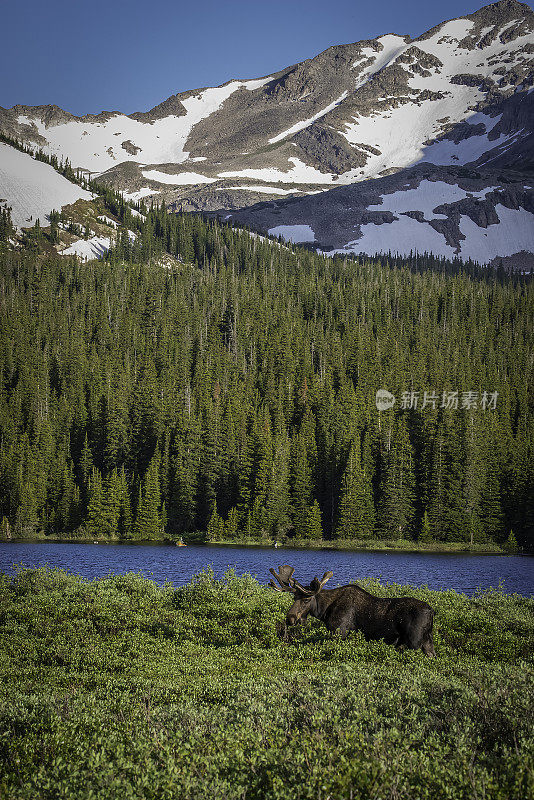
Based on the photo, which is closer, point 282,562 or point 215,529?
point 282,562

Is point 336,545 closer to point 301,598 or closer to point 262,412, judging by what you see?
point 262,412

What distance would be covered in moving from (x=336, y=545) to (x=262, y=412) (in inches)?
1122

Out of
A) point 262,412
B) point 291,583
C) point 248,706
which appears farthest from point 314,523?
point 248,706

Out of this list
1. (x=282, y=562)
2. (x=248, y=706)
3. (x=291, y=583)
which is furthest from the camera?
(x=282, y=562)

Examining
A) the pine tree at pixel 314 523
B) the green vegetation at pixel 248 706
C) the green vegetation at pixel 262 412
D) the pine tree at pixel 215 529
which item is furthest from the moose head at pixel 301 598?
the pine tree at pixel 314 523

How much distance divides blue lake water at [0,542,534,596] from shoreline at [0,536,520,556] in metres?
2.84

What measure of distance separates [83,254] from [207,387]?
322 ft

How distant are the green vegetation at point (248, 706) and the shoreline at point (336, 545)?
55.6m

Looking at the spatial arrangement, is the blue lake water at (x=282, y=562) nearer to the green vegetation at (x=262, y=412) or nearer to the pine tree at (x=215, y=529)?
the pine tree at (x=215, y=529)

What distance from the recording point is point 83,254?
19350 cm

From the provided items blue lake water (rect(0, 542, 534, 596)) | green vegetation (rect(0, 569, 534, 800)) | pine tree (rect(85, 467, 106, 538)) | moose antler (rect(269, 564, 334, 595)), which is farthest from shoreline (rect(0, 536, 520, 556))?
moose antler (rect(269, 564, 334, 595))

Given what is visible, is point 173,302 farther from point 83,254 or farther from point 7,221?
point 7,221

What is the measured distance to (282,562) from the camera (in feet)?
183

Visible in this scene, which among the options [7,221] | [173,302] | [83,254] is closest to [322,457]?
[173,302]
